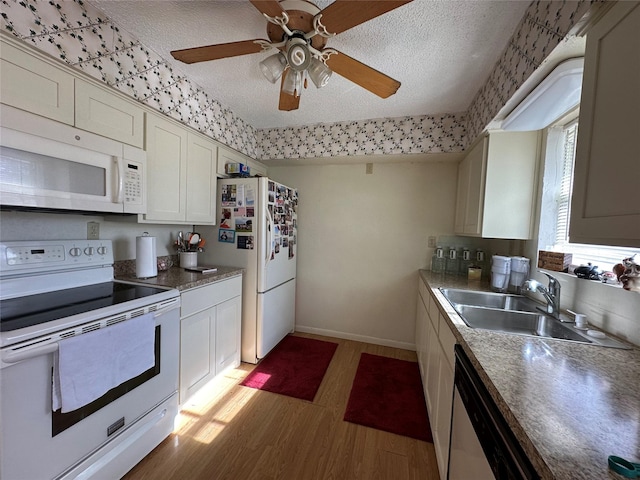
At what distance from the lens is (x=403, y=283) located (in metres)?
2.75

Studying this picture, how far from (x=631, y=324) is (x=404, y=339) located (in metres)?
1.92

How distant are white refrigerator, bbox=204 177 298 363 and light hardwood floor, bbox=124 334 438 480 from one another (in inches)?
20.3

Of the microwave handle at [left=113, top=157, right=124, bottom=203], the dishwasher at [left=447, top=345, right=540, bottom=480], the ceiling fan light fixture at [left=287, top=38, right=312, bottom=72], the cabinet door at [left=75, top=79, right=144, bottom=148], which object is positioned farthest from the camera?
the microwave handle at [left=113, top=157, right=124, bottom=203]

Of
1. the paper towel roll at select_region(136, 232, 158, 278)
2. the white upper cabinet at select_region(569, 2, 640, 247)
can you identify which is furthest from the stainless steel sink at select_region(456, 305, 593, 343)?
the paper towel roll at select_region(136, 232, 158, 278)

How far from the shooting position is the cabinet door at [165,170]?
5.52ft

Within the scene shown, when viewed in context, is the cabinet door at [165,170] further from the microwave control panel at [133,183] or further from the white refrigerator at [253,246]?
the white refrigerator at [253,246]

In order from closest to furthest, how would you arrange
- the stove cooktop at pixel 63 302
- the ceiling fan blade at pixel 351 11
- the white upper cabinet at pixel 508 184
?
the ceiling fan blade at pixel 351 11, the stove cooktop at pixel 63 302, the white upper cabinet at pixel 508 184

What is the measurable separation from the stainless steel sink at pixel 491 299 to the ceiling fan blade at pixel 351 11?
1.60m

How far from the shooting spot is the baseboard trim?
2756mm

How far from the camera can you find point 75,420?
106 cm

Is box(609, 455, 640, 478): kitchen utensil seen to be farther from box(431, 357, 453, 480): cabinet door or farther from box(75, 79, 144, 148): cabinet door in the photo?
box(75, 79, 144, 148): cabinet door

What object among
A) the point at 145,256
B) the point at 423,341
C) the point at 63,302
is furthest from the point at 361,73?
the point at 423,341

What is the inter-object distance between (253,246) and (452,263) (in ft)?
6.56

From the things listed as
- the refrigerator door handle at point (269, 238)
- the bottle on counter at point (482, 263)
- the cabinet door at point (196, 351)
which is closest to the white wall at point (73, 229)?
the cabinet door at point (196, 351)
